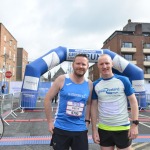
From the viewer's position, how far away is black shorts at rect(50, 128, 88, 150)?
3432 millimetres

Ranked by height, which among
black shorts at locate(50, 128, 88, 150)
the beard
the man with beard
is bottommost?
black shorts at locate(50, 128, 88, 150)

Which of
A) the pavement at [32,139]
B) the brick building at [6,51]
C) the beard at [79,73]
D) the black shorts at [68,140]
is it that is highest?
the brick building at [6,51]

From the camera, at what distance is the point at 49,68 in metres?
16.5

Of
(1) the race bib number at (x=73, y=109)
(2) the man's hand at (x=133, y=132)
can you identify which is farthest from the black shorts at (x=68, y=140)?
(2) the man's hand at (x=133, y=132)

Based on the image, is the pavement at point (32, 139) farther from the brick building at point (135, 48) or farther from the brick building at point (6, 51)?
the brick building at point (135, 48)

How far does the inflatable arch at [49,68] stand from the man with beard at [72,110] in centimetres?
1179

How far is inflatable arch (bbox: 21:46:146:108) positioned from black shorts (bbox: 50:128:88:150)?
11820 millimetres

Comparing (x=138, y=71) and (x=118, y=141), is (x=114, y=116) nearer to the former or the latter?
(x=118, y=141)

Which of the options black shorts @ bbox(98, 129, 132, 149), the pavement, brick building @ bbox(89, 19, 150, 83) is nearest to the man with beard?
black shorts @ bbox(98, 129, 132, 149)

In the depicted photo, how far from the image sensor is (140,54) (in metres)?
55.5

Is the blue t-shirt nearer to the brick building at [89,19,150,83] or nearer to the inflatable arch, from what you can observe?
the inflatable arch

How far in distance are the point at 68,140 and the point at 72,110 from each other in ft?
1.26

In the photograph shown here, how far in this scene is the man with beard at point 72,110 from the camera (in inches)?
135

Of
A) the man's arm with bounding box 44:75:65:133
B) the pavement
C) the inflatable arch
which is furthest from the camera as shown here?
the inflatable arch
